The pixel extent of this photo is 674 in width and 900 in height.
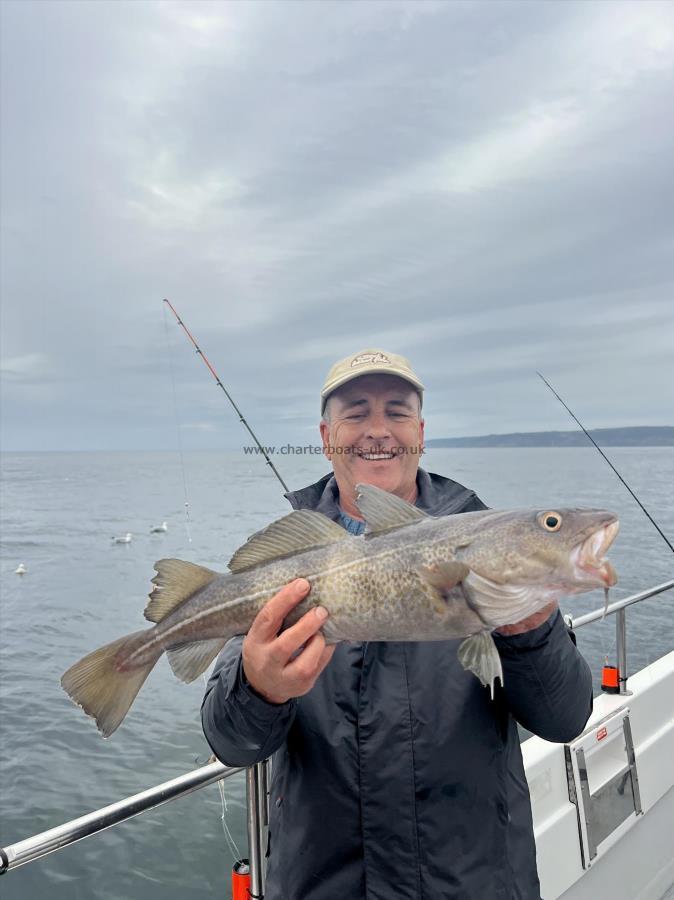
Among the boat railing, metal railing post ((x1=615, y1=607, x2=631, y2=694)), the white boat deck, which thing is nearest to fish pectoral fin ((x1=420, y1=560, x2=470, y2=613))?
the boat railing

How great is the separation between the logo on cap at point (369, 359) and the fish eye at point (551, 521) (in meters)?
1.39

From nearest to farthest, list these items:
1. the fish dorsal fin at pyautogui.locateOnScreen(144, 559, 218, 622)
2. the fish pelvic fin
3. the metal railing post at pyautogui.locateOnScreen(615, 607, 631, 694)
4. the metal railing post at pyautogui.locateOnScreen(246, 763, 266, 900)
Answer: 1. the fish pelvic fin
2. the fish dorsal fin at pyautogui.locateOnScreen(144, 559, 218, 622)
3. the metal railing post at pyautogui.locateOnScreen(246, 763, 266, 900)
4. the metal railing post at pyautogui.locateOnScreen(615, 607, 631, 694)

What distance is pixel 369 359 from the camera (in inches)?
134

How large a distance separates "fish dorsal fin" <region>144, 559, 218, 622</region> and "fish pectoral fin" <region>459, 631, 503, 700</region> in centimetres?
111

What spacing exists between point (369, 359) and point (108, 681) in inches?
80.6

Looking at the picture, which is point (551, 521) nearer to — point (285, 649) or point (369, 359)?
point (285, 649)

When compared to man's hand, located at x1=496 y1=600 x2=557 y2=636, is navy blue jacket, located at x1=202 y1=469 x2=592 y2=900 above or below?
below

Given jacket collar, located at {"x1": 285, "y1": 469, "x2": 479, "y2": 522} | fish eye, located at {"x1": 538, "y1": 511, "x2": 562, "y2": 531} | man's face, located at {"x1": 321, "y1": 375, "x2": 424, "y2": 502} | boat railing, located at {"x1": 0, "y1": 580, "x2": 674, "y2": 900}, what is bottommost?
boat railing, located at {"x1": 0, "y1": 580, "x2": 674, "y2": 900}

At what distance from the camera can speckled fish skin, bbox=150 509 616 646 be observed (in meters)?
2.20

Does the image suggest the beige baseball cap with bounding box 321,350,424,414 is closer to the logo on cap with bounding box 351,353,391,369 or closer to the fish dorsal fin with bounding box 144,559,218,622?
the logo on cap with bounding box 351,353,391,369

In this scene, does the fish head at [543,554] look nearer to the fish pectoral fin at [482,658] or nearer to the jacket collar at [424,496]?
the fish pectoral fin at [482,658]

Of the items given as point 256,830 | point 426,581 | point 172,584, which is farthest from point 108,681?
point 426,581

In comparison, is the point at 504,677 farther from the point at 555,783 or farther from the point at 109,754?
the point at 109,754

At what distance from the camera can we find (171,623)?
2615mm
